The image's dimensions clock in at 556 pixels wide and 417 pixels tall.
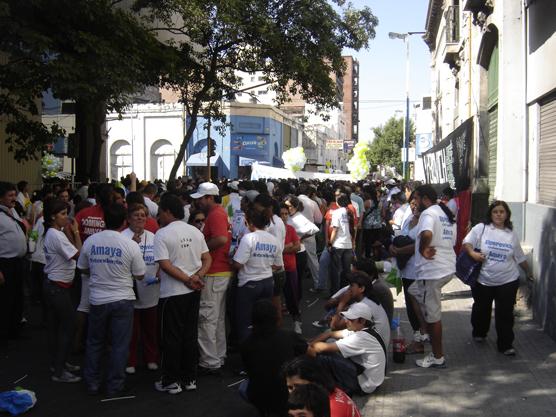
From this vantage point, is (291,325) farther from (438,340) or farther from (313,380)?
(313,380)

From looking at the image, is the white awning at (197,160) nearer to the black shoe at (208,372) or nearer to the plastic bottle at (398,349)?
the plastic bottle at (398,349)

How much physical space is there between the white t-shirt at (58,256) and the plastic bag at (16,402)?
1.23m

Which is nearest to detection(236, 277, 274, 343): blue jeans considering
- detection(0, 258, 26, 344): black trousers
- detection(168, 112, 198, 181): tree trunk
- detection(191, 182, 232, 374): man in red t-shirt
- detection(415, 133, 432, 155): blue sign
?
detection(191, 182, 232, 374): man in red t-shirt

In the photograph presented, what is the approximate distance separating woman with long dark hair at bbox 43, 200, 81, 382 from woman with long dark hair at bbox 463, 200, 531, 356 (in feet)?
14.8

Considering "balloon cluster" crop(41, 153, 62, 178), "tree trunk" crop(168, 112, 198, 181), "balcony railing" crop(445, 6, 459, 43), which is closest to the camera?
"tree trunk" crop(168, 112, 198, 181)

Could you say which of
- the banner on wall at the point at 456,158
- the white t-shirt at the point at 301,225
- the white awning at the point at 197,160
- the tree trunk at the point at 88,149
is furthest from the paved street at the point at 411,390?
the white awning at the point at 197,160

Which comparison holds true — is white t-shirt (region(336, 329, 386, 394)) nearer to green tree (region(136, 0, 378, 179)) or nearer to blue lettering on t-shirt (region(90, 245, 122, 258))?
blue lettering on t-shirt (region(90, 245, 122, 258))

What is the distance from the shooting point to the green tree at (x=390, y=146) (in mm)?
75125

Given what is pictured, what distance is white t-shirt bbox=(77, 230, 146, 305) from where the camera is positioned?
5.99 meters

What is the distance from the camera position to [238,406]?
596 cm

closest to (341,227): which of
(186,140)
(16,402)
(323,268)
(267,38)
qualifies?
(323,268)

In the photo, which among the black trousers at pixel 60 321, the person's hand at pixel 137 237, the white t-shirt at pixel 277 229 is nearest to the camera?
the black trousers at pixel 60 321

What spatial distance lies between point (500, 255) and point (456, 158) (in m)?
2.75

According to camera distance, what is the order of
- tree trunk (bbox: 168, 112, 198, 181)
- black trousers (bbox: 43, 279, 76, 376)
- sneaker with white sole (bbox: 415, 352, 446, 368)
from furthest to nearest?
tree trunk (bbox: 168, 112, 198, 181)
sneaker with white sole (bbox: 415, 352, 446, 368)
black trousers (bbox: 43, 279, 76, 376)
